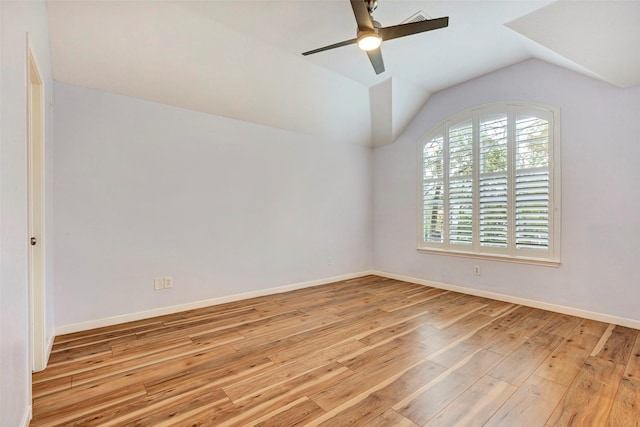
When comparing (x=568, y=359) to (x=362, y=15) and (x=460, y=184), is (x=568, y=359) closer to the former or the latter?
(x=460, y=184)

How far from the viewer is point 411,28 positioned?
7.64 ft

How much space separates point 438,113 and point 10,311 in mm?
5004

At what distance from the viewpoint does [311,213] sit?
4.77m

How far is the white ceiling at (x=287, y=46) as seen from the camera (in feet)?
8.41

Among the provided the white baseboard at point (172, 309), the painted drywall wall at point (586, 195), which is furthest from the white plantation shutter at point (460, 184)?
the white baseboard at point (172, 309)

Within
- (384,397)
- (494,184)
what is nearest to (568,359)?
(384,397)

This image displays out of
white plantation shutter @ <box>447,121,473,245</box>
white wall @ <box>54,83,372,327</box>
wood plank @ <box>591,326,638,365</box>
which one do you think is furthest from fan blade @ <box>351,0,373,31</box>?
wood plank @ <box>591,326,638,365</box>

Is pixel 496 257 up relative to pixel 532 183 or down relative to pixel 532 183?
down

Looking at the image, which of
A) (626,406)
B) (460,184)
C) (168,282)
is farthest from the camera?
(460,184)

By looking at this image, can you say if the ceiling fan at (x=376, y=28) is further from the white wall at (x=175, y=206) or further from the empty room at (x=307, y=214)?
the white wall at (x=175, y=206)

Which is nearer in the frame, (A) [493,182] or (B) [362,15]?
(B) [362,15]

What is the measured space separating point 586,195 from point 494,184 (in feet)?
3.07

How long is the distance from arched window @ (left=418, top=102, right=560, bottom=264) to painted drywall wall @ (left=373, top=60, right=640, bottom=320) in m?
0.13

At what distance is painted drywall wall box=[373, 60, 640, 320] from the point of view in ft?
9.97
